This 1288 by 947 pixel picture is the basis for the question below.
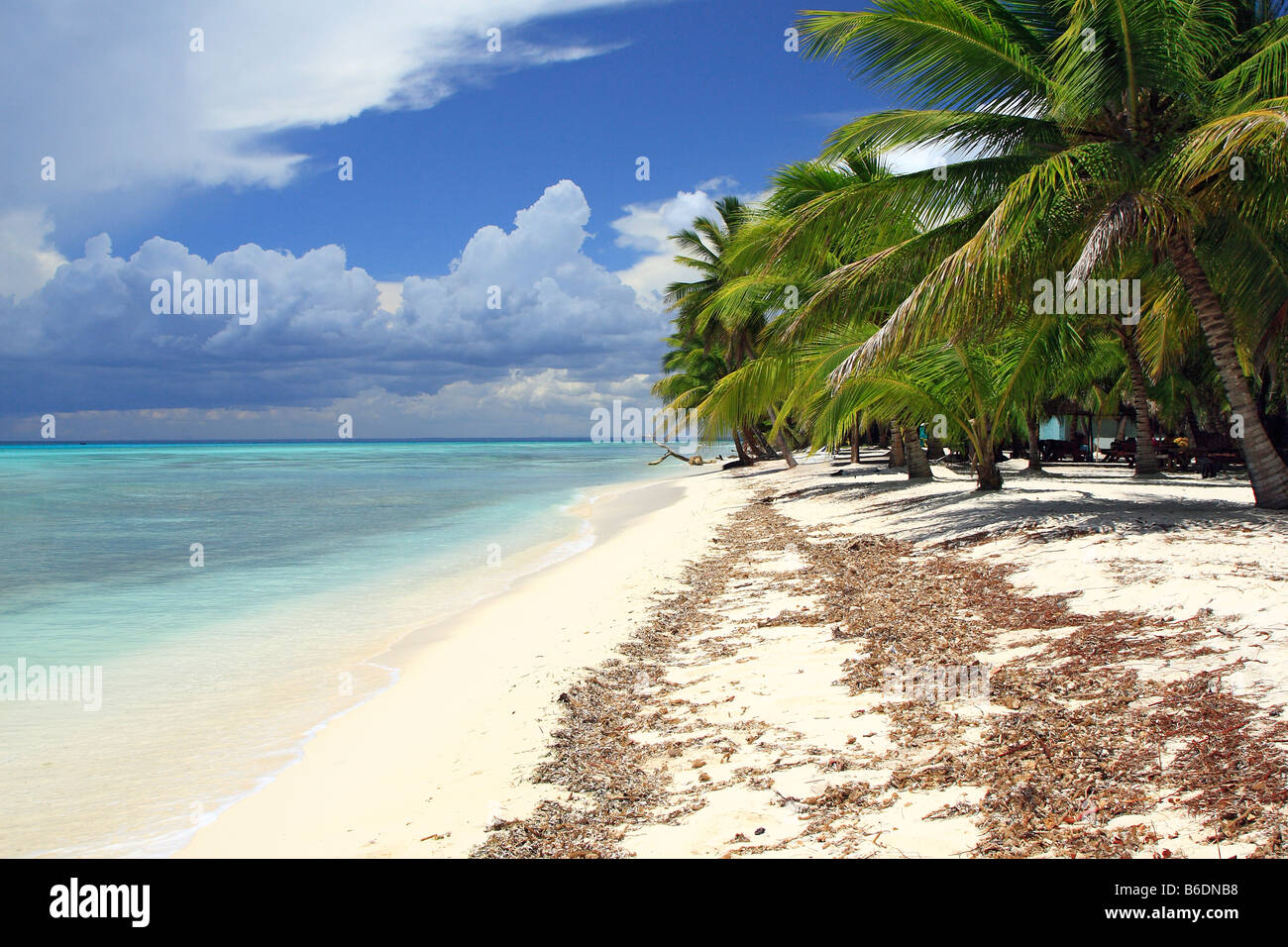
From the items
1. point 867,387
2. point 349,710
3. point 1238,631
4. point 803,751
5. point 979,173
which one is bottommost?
point 349,710

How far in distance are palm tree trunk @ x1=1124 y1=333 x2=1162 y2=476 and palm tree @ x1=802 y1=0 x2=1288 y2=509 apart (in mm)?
8145

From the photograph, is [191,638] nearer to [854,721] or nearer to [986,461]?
[854,721]

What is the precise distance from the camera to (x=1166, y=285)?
11.4 meters

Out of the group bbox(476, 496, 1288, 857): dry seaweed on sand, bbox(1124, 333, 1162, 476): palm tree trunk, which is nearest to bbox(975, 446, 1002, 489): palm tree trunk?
bbox(1124, 333, 1162, 476): palm tree trunk

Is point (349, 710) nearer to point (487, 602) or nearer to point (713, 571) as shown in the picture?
point (487, 602)

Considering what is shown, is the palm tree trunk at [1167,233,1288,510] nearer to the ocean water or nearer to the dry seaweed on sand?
the dry seaweed on sand

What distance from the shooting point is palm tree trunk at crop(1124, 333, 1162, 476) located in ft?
56.9

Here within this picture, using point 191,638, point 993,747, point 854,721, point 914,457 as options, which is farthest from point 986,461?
point 191,638

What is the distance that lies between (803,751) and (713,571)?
19.8 feet

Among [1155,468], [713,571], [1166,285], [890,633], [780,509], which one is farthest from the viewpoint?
[1155,468]

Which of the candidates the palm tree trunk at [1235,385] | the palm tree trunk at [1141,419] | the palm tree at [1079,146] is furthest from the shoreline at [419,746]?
the palm tree trunk at [1141,419]

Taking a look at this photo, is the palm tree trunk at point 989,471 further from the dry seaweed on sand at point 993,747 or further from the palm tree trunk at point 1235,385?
the dry seaweed on sand at point 993,747

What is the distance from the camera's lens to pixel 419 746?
4.93m
